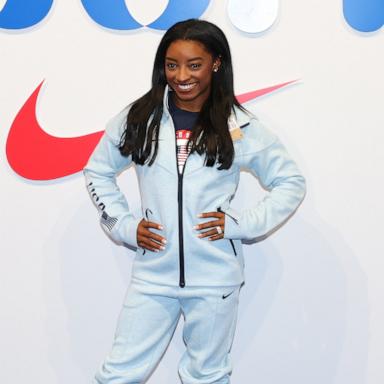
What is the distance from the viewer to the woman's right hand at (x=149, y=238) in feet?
6.42

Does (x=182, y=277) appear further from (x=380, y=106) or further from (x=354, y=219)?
(x=380, y=106)

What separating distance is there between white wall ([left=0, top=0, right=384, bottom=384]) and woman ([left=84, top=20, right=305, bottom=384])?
22 centimetres

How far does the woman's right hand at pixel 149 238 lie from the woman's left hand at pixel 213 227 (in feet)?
0.32

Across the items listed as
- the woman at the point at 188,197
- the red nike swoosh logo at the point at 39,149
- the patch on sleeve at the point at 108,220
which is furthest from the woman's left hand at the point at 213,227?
the red nike swoosh logo at the point at 39,149

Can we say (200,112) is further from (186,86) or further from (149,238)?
(149,238)

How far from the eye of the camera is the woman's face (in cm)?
191

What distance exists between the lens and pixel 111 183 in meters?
2.08

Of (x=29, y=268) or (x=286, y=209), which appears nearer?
(x=286, y=209)

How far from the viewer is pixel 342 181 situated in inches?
89.0

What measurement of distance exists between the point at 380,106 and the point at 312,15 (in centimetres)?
34

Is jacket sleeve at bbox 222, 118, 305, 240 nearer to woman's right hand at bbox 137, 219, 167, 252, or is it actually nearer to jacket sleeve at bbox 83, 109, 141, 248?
woman's right hand at bbox 137, 219, 167, 252

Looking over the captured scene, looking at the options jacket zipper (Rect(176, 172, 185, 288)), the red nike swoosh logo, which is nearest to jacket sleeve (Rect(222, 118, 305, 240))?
jacket zipper (Rect(176, 172, 185, 288))

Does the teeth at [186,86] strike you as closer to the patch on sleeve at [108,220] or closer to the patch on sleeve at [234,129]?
the patch on sleeve at [234,129]

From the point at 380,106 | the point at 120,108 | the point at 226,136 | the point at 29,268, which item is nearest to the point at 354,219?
the point at 380,106
